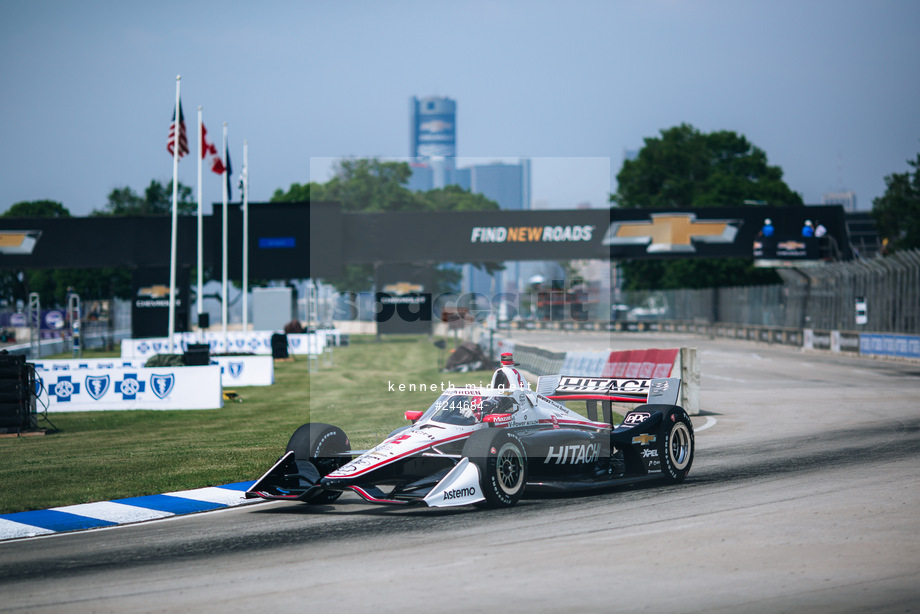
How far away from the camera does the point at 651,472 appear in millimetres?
12453

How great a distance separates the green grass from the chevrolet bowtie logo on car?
27.6m

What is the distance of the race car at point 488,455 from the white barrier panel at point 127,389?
13604 millimetres

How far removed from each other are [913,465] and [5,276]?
98.2 meters

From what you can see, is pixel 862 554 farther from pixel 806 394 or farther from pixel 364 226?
pixel 364 226

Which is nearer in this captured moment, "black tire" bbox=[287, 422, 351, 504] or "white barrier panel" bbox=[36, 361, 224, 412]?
"black tire" bbox=[287, 422, 351, 504]

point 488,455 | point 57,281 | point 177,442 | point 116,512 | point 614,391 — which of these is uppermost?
point 57,281

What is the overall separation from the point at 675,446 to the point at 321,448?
15.6ft

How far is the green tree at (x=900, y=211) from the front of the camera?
79.0 m

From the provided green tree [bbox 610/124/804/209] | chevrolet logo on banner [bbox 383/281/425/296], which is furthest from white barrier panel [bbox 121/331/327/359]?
green tree [bbox 610/124/804/209]

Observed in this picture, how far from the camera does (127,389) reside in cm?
2475

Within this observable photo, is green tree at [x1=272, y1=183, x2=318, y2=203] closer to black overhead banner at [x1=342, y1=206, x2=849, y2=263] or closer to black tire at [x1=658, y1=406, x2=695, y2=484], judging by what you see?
black overhead banner at [x1=342, y1=206, x2=849, y2=263]

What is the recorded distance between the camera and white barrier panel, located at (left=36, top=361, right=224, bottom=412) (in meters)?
24.5

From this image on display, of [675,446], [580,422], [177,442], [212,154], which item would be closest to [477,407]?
[580,422]

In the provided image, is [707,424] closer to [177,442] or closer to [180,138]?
[177,442]
